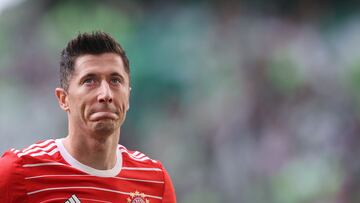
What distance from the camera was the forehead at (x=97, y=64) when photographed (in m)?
2.11

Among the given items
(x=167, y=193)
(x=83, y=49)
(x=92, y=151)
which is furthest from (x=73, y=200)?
(x=83, y=49)

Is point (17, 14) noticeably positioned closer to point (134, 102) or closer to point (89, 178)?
point (134, 102)

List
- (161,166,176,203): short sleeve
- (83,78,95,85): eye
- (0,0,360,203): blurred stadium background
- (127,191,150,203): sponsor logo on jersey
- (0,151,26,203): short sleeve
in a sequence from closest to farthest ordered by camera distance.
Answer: (0,151,26,203): short sleeve < (83,78,95,85): eye < (127,191,150,203): sponsor logo on jersey < (161,166,176,203): short sleeve < (0,0,360,203): blurred stadium background

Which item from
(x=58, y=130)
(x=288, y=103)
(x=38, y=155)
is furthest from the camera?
(x=288, y=103)

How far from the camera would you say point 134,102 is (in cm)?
631

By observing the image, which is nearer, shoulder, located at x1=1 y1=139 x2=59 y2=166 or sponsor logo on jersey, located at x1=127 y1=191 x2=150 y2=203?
shoulder, located at x1=1 y1=139 x2=59 y2=166

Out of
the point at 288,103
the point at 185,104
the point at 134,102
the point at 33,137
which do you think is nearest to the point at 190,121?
the point at 185,104

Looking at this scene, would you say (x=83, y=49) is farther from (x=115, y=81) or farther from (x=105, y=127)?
(x=105, y=127)

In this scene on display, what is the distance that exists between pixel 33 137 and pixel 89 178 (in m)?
4.10

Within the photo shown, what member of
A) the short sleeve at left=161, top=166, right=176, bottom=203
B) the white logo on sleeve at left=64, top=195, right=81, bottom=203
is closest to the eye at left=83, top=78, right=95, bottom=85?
the white logo on sleeve at left=64, top=195, right=81, bottom=203

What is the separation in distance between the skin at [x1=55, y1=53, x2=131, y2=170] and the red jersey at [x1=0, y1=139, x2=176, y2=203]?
0.16 feet

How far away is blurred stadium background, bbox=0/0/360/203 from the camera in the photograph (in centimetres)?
619

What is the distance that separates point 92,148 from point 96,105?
0.19 meters

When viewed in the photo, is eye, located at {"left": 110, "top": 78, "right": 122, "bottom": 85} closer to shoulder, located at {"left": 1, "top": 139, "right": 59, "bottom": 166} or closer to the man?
the man
